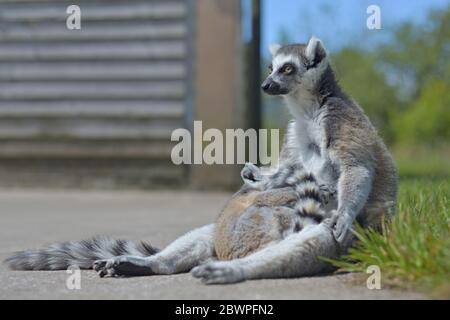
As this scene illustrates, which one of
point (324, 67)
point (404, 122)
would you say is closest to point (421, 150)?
point (404, 122)

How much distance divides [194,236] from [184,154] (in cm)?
608

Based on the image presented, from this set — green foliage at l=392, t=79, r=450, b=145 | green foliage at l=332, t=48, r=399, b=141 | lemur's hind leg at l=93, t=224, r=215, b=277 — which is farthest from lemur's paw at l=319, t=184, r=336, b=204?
green foliage at l=332, t=48, r=399, b=141

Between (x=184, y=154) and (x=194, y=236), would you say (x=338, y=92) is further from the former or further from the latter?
(x=184, y=154)

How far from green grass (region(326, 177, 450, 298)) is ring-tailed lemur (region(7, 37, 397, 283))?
0.13m

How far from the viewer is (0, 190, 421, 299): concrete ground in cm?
338

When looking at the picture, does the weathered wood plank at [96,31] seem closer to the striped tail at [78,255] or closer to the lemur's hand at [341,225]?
the striped tail at [78,255]

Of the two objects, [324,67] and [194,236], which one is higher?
[324,67]

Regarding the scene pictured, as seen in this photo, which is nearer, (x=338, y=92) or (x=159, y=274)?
(x=159, y=274)

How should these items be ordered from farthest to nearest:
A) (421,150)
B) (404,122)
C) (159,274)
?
(404,122)
(421,150)
(159,274)

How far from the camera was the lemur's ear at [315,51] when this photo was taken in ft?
14.6

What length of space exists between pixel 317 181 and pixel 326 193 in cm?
11

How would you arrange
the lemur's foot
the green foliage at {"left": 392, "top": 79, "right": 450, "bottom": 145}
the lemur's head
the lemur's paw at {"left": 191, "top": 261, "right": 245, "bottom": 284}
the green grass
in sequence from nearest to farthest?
the green grass < the lemur's paw at {"left": 191, "top": 261, "right": 245, "bottom": 284} < the lemur's foot < the lemur's head < the green foliage at {"left": 392, "top": 79, "right": 450, "bottom": 145}

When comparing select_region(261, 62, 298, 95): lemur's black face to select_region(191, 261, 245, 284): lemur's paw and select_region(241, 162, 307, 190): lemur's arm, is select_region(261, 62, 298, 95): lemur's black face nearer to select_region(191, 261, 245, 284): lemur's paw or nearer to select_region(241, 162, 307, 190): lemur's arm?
select_region(241, 162, 307, 190): lemur's arm

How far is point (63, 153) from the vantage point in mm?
10656
